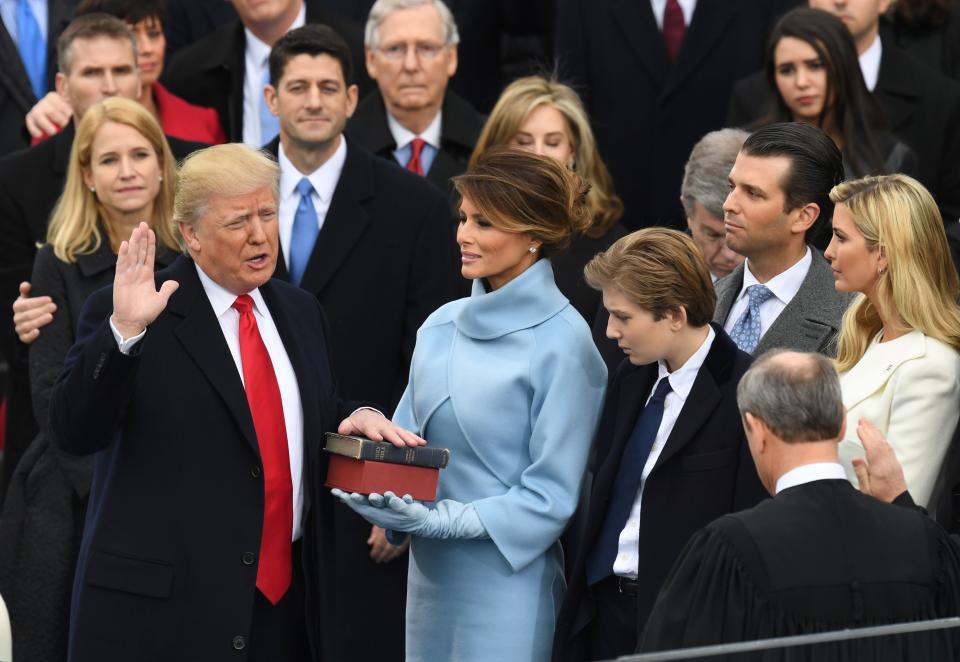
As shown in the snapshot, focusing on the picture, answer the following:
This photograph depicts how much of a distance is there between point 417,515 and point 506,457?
13.4 inches

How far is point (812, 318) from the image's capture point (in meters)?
5.23

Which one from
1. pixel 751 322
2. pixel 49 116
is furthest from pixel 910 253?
pixel 49 116

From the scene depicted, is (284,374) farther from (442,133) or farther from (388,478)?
(442,133)

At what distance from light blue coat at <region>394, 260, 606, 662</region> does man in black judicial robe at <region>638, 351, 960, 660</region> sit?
861mm

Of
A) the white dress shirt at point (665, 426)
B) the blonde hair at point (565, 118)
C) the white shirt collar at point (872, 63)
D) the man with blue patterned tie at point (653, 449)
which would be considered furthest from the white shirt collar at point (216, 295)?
the white shirt collar at point (872, 63)

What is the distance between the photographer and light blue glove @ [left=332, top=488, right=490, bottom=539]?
15.5 feet

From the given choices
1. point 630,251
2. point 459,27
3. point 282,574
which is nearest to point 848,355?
point 630,251

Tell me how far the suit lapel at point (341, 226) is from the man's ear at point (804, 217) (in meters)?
1.72

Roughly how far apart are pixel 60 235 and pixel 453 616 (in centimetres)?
233

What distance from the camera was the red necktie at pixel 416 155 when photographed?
7.18m

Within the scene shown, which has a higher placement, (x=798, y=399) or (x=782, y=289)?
(x=782, y=289)

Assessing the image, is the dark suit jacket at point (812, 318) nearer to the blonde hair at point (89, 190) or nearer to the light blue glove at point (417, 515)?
the light blue glove at point (417, 515)

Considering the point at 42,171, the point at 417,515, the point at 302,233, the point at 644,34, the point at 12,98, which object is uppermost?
the point at 644,34

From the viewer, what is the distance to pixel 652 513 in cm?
463
